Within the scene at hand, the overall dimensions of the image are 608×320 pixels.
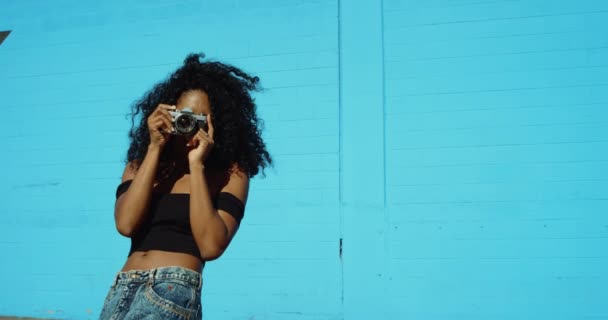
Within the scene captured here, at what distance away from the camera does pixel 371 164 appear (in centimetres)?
484

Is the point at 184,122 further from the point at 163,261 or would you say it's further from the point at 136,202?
the point at 163,261

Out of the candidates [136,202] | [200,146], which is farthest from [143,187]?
[200,146]

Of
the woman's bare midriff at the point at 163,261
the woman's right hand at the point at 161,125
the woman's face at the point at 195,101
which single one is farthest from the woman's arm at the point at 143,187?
the woman's face at the point at 195,101

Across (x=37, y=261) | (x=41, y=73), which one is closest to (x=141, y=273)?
(x=37, y=261)

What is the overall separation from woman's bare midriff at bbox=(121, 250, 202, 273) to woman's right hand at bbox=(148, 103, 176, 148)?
13.4 inches

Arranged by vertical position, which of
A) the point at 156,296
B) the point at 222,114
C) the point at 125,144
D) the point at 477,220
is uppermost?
the point at 125,144

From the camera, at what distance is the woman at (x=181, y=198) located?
1452 millimetres

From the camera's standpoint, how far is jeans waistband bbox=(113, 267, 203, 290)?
1.45 m

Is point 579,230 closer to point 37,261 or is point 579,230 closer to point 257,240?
point 257,240

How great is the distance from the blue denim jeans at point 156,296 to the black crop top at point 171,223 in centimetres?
9

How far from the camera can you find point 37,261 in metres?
5.50

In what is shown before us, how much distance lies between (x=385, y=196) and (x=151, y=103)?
9.69 feet

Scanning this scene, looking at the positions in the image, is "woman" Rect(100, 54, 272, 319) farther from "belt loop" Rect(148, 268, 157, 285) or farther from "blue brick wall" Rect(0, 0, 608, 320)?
"blue brick wall" Rect(0, 0, 608, 320)

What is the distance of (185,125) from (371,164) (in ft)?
10.9
